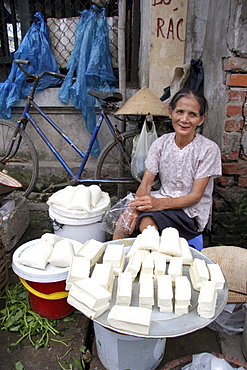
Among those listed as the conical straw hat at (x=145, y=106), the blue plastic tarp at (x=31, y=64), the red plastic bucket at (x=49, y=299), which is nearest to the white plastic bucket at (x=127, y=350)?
the red plastic bucket at (x=49, y=299)

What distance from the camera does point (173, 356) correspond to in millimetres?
1899

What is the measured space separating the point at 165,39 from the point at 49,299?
3664 millimetres

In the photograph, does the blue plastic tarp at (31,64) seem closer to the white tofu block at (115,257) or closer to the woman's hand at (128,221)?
the woman's hand at (128,221)

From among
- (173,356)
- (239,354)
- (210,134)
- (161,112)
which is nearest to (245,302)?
(239,354)

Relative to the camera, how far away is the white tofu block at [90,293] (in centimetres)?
135

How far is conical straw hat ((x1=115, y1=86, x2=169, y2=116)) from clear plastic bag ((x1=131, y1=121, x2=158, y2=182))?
0.15 metres

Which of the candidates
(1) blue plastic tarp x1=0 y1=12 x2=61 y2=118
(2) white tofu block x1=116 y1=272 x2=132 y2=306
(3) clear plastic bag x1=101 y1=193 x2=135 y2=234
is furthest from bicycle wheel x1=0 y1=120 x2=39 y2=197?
(2) white tofu block x1=116 y1=272 x2=132 y2=306

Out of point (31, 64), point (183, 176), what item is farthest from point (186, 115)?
point (31, 64)

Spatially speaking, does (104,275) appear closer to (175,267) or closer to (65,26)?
(175,267)

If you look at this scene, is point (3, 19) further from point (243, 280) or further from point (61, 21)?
point (243, 280)

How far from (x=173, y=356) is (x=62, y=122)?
3.77 metres

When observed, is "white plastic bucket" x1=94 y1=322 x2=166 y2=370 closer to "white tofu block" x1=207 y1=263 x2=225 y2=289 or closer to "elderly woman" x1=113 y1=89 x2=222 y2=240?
"white tofu block" x1=207 y1=263 x2=225 y2=289

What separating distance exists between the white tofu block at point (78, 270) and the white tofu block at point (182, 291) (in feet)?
1.67

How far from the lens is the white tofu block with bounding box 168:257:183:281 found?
Answer: 154 cm
